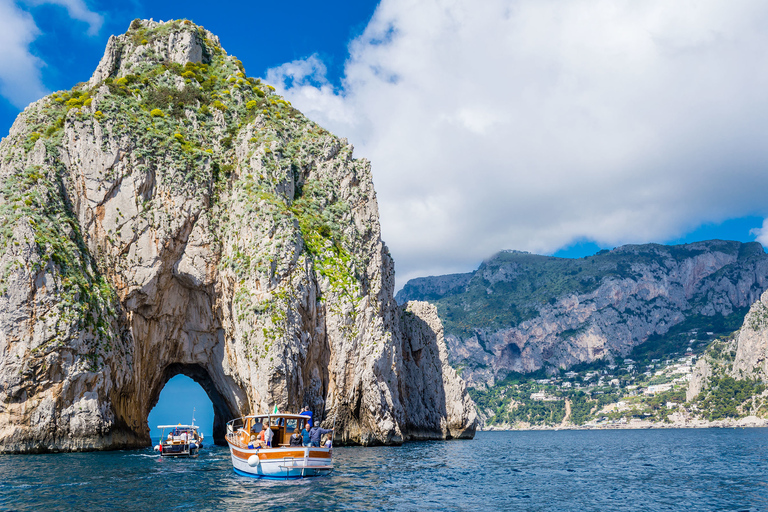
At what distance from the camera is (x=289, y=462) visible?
97.4 ft

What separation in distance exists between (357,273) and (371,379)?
1299 cm

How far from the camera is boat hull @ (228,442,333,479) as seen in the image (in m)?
29.6

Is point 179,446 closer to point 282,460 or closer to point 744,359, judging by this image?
point 282,460

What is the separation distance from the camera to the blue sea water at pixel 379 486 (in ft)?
78.0

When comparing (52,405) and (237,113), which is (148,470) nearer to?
(52,405)

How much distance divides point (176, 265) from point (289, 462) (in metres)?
36.4

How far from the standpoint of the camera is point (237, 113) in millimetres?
70250

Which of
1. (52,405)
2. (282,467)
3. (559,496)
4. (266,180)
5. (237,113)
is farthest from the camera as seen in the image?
(237,113)

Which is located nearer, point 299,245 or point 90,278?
point 90,278

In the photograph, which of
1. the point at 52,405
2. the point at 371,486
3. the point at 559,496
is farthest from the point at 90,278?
the point at 559,496

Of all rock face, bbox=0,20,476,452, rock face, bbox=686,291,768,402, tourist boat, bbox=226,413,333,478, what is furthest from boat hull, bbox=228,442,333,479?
rock face, bbox=686,291,768,402

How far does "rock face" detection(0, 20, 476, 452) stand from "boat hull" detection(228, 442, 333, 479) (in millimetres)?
20135

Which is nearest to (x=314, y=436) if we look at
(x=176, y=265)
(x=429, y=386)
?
(x=176, y=265)

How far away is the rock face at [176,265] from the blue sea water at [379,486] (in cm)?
977
